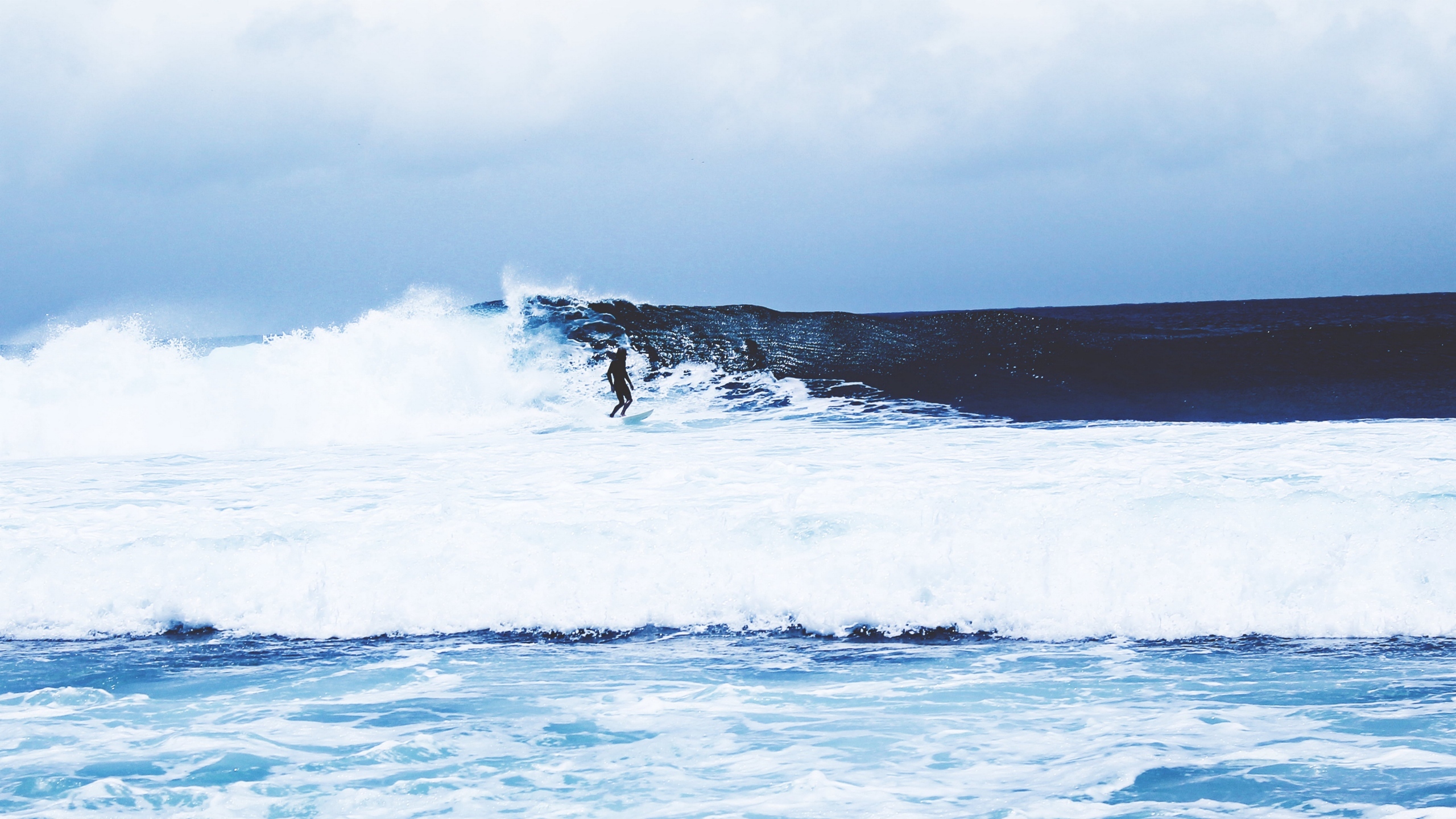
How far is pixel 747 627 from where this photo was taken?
571 centimetres

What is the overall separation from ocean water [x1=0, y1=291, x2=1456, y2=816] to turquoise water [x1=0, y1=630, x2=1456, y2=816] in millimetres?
21

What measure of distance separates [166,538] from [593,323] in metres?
13.0

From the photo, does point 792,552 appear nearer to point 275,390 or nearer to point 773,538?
point 773,538

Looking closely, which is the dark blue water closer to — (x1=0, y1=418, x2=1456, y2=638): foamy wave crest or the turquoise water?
(x1=0, y1=418, x2=1456, y2=638): foamy wave crest

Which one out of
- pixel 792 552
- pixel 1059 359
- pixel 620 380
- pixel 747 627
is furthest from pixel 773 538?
pixel 1059 359

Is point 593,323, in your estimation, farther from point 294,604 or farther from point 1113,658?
point 1113,658

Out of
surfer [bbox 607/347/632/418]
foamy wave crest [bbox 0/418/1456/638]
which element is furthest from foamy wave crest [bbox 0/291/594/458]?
foamy wave crest [bbox 0/418/1456/638]

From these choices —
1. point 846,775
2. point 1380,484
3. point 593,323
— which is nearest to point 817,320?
point 593,323

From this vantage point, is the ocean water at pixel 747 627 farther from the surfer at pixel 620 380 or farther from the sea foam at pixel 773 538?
the surfer at pixel 620 380

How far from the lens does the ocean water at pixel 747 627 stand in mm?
3562

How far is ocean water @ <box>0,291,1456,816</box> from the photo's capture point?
11.7 feet

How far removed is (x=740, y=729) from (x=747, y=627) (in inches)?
A: 63.9

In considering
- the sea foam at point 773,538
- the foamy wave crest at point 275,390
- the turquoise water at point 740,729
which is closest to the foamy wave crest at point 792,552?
the sea foam at point 773,538

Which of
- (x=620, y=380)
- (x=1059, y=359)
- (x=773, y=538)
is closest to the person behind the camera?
(x=773, y=538)
